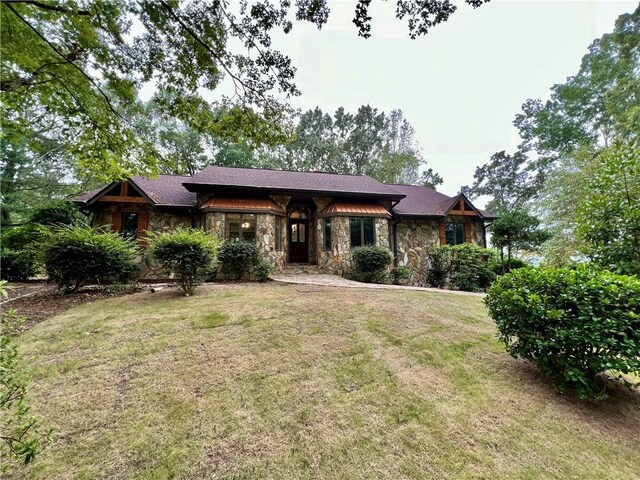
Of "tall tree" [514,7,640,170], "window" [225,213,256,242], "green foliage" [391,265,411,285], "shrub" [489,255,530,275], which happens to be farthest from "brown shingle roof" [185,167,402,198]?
"tall tree" [514,7,640,170]

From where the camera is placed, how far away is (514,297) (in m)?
3.39

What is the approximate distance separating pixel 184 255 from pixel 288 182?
709 cm

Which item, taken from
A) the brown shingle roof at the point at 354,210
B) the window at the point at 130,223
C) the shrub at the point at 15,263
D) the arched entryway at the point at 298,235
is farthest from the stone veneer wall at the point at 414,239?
the shrub at the point at 15,263

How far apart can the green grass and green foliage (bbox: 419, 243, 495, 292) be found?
685 cm

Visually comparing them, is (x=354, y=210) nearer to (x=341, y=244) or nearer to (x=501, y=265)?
(x=341, y=244)

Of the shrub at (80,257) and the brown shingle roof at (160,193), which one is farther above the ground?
the brown shingle roof at (160,193)

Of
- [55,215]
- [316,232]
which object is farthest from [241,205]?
[55,215]

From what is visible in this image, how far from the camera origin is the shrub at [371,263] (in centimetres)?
1099

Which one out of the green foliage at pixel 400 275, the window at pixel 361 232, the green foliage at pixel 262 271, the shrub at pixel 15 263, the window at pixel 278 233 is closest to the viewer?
the shrub at pixel 15 263

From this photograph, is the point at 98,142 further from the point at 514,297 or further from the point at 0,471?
the point at 514,297

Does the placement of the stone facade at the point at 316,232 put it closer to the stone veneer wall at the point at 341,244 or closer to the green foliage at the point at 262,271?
the stone veneer wall at the point at 341,244

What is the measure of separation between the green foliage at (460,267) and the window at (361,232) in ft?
9.62

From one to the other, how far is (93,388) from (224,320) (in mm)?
2099

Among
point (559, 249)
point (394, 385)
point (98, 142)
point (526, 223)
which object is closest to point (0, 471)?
point (394, 385)
